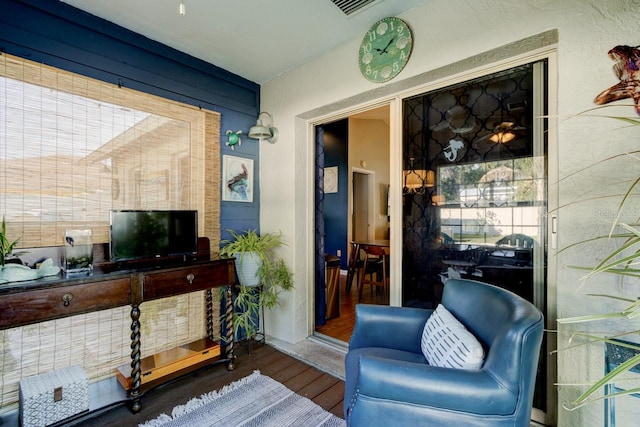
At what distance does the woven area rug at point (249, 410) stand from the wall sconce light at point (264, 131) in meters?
2.08

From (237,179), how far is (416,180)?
1.67 m

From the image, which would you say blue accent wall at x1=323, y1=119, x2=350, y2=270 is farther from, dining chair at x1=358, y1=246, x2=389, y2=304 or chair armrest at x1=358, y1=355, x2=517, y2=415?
chair armrest at x1=358, y1=355, x2=517, y2=415

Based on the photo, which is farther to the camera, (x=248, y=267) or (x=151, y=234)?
(x=248, y=267)

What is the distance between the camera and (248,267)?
8.35 ft

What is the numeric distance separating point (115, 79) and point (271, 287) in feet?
6.74

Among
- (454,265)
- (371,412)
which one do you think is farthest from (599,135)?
(371,412)

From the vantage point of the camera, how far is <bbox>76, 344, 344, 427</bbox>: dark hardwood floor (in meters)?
1.87

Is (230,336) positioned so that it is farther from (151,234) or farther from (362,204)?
(362,204)

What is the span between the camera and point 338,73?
96.1 inches

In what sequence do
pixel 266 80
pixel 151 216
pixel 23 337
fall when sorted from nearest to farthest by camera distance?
1. pixel 23 337
2. pixel 151 216
3. pixel 266 80

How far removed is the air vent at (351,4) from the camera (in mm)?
1921

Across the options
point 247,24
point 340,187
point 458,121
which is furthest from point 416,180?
point 340,187

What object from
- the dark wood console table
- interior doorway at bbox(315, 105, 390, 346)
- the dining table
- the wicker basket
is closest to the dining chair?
the dining table

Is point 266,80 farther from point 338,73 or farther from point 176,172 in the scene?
point 176,172
